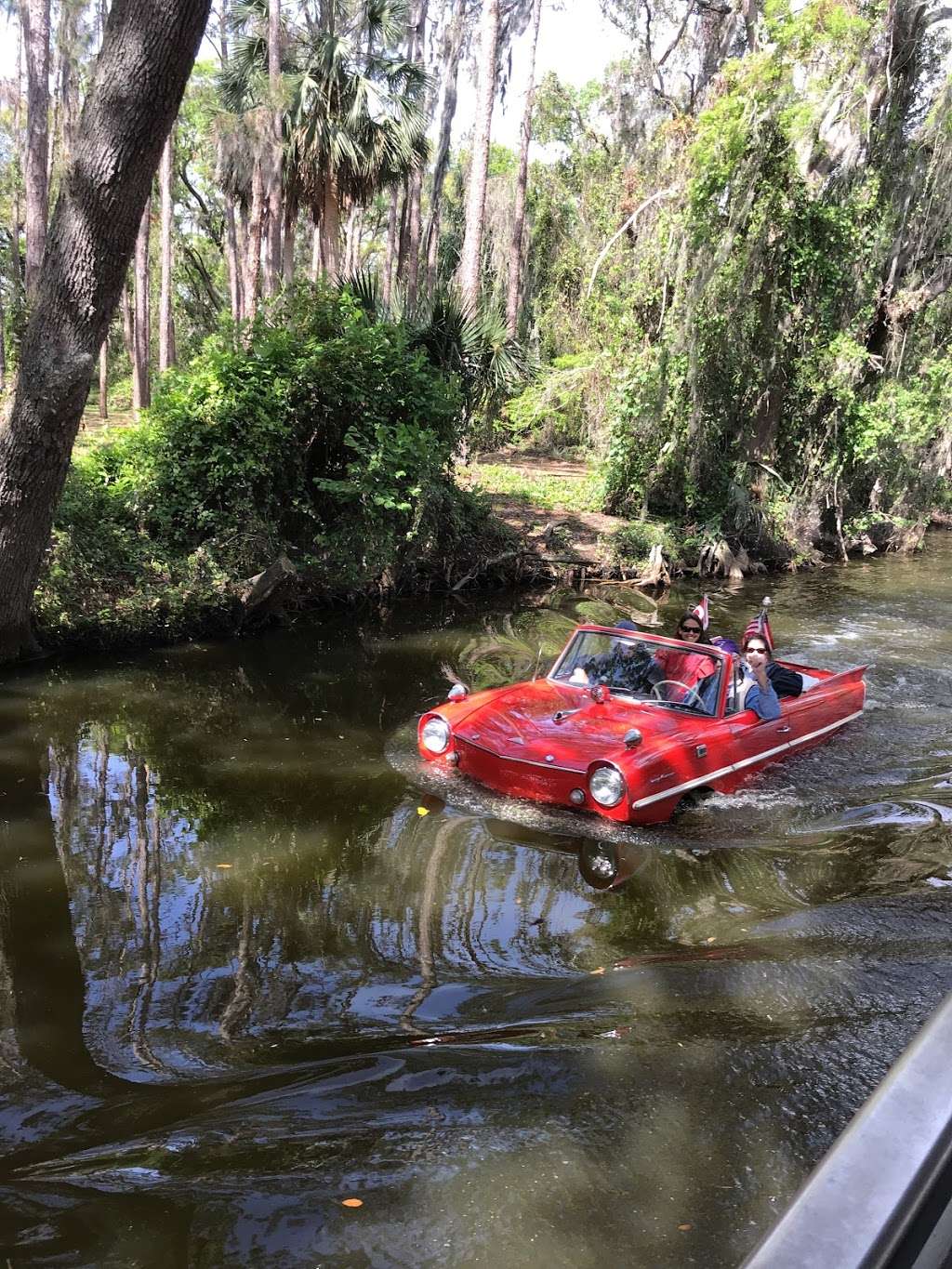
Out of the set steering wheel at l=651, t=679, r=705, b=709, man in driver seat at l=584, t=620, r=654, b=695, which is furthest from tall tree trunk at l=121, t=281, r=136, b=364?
steering wheel at l=651, t=679, r=705, b=709

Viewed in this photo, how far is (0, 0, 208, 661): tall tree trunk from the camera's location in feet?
26.8

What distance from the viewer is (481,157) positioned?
77.8 feet

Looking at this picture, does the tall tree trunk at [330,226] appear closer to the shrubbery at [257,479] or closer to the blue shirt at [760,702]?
the shrubbery at [257,479]

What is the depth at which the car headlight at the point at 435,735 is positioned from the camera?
25.8ft

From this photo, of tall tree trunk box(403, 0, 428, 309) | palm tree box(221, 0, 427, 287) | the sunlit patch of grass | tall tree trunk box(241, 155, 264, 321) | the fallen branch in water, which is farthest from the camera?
tall tree trunk box(403, 0, 428, 309)

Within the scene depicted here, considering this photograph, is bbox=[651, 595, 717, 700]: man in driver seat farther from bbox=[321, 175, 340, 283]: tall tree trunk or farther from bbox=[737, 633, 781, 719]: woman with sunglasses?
bbox=[321, 175, 340, 283]: tall tree trunk

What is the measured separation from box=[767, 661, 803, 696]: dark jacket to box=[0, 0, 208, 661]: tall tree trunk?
710 cm

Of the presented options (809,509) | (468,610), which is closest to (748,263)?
(809,509)

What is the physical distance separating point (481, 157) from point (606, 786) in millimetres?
21073

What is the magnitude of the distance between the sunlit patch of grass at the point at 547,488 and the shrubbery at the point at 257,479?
19.9ft

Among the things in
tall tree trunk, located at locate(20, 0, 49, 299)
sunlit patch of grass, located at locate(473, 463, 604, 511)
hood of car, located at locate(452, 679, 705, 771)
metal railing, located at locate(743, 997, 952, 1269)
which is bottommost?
hood of car, located at locate(452, 679, 705, 771)

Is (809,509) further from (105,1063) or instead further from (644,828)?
(105,1063)

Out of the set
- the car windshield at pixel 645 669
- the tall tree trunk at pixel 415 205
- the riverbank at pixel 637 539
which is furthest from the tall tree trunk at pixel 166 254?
the car windshield at pixel 645 669

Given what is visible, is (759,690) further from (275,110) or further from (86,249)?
(275,110)
